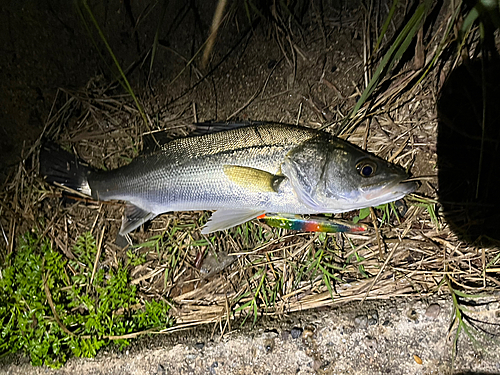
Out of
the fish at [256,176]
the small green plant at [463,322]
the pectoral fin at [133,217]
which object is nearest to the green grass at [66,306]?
the pectoral fin at [133,217]

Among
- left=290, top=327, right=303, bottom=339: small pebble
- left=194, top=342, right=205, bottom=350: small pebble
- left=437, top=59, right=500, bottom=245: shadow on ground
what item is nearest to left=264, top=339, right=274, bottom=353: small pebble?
left=290, top=327, right=303, bottom=339: small pebble

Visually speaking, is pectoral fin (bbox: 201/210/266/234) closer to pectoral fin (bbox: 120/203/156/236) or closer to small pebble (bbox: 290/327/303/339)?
pectoral fin (bbox: 120/203/156/236)

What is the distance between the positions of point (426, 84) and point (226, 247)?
2.07m

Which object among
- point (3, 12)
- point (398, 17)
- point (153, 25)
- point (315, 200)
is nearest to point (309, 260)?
point (315, 200)

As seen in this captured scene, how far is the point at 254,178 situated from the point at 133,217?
47.2 inches

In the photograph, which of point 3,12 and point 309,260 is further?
point 3,12

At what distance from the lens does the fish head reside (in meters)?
2.04

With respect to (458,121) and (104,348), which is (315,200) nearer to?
(458,121)

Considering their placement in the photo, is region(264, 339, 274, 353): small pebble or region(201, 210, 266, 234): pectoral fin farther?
region(264, 339, 274, 353): small pebble

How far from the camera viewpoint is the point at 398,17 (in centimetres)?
229

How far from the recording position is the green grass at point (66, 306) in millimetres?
2719

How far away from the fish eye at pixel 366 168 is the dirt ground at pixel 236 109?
0.44 meters

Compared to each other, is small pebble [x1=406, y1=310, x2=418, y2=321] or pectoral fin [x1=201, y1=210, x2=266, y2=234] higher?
pectoral fin [x1=201, y1=210, x2=266, y2=234]

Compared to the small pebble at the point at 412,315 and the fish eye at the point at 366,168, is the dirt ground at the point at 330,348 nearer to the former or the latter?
the small pebble at the point at 412,315
